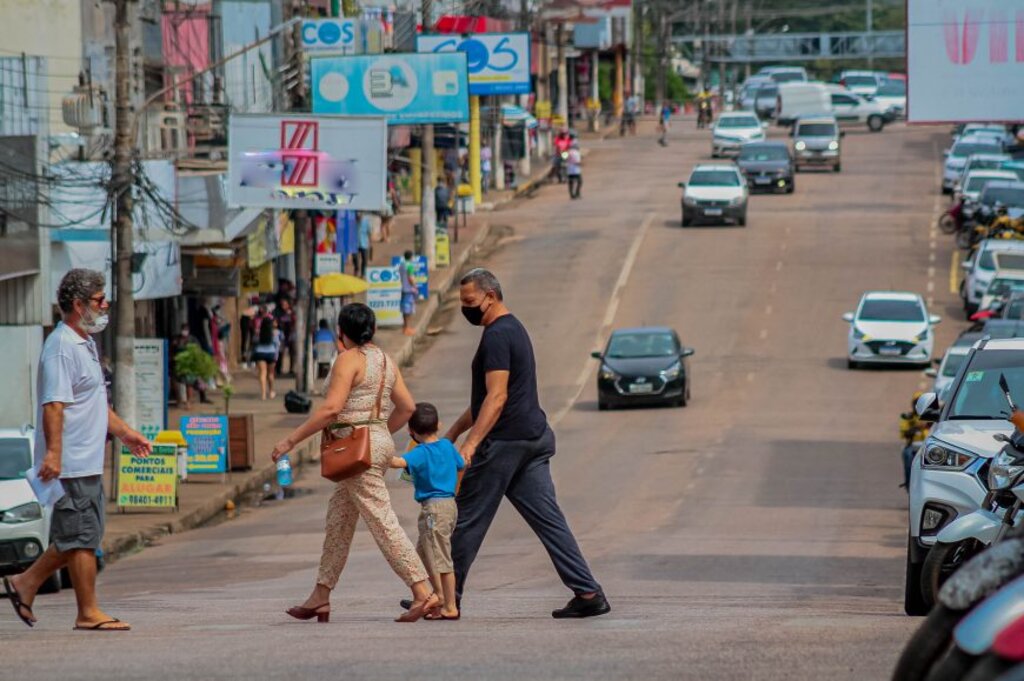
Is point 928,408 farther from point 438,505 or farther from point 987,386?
point 438,505

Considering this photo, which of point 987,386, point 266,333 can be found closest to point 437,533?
point 987,386

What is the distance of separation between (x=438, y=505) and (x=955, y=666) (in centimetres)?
594

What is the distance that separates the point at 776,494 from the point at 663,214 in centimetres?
3845

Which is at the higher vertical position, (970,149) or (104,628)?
(970,149)

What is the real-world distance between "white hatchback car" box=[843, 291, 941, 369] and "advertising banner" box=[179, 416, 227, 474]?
15.8 m

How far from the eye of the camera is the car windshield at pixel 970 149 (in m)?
70.1

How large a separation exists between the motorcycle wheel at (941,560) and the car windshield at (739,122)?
69861mm

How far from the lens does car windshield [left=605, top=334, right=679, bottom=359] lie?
37219 mm

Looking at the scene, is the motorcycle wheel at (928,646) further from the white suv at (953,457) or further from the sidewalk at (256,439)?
the sidewalk at (256,439)

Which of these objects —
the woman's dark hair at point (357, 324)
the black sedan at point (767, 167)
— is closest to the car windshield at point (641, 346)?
the woman's dark hair at point (357, 324)

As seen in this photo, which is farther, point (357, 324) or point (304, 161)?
point (304, 161)

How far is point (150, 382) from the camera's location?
1149 inches

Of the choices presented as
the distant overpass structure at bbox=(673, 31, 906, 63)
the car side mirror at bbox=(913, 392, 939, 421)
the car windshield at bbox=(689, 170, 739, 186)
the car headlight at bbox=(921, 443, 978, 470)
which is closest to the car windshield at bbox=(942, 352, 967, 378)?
the car side mirror at bbox=(913, 392, 939, 421)

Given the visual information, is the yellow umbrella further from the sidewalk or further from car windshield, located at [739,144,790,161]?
car windshield, located at [739,144,790,161]
